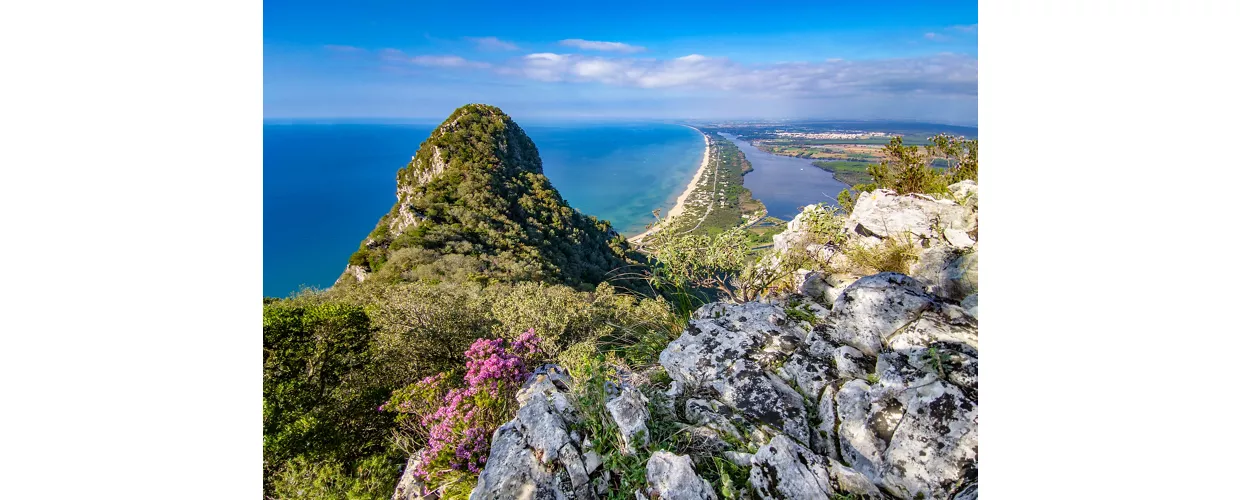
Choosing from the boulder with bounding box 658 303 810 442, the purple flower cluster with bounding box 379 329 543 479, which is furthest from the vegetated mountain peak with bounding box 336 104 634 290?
the boulder with bounding box 658 303 810 442

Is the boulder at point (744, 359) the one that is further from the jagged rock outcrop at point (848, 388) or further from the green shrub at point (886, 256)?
the green shrub at point (886, 256)

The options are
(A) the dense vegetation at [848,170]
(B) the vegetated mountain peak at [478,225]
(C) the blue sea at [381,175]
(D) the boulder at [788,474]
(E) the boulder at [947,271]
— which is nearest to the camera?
(D) the boulder at [788,474]

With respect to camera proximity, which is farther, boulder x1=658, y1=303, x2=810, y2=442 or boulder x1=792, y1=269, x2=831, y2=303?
boulder x1=792, y1=269, x2=831, y2=303

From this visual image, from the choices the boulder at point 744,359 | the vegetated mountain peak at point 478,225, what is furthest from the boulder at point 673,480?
the vegetated mountain peak at point 478,225

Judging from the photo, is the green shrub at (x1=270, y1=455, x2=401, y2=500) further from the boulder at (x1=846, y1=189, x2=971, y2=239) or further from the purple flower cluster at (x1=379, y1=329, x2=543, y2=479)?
the boulder at (x1=846, y1=189, x2=971, y2=239)
